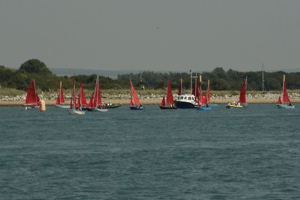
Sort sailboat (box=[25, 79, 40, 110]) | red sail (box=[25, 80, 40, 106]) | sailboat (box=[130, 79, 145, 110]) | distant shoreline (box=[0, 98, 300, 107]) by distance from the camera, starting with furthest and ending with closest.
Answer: distant shoreline (box=[0, 98, 300, 107]) < sailboat (box=[25, 79, 40, 110]) < red sail (box=[25, 80, 40, 106]) < sailboat (box=[130, 79, 145, 110])

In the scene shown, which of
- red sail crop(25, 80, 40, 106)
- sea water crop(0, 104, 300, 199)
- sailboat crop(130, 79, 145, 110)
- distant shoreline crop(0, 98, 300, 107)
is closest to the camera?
sea water crop(0, 104, 300, 199)

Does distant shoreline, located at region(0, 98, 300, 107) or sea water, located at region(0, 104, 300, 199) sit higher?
distant shoreline, located at region(0, 98, 300, 107)

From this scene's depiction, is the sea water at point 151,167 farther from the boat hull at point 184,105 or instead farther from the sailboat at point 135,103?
the boat hull at point 184,105

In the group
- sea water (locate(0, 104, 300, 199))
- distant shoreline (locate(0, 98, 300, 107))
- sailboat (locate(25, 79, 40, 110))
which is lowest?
sea water (locate(0, 104, 300, 199))

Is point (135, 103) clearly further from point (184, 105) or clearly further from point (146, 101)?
point (146, 101)

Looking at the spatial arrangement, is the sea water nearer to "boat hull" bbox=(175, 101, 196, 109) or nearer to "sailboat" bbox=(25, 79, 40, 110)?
"sailboat" bbox=(25, 79, 40, 110)

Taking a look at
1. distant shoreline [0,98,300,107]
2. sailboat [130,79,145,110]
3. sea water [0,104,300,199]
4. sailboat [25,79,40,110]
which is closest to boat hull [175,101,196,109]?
sailboat [130,79,145,110]

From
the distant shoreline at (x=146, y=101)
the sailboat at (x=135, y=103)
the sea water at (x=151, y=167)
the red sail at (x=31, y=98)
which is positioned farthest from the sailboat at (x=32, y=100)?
the sea water at (x=151, y=167)

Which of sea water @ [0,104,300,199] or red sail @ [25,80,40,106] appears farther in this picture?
red sail @ [25,80,40,106]

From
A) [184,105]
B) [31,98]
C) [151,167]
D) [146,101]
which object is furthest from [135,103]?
[151,167]

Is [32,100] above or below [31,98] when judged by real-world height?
below

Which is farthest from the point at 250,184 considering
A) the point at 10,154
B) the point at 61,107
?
the point at 61,107

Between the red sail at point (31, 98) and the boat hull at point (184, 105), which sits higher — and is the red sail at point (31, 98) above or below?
above

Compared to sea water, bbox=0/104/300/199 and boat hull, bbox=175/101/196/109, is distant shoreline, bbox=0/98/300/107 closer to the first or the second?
boat hull, bbox=175/101/196/109
